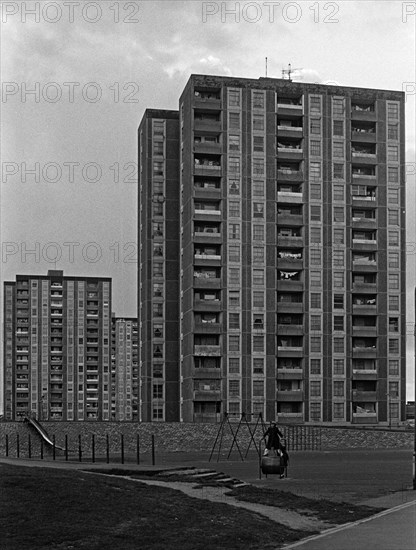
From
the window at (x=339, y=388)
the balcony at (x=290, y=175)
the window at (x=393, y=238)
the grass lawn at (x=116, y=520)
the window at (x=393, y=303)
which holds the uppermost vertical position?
the balcony at (x=290, y=175)

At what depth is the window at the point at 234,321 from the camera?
357 feet

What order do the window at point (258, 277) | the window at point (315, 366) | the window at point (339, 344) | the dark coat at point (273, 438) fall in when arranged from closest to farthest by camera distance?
the dark coat at point (273, 438)
the window at point (315, 366)
the window at point (258, 277)
the window at point (339, 344)

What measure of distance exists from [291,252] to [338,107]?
1819 cm

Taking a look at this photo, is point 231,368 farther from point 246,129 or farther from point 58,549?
point 58,549

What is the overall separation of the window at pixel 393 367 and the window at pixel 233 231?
23613 millimetres

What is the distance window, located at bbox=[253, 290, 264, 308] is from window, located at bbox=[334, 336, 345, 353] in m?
9.75

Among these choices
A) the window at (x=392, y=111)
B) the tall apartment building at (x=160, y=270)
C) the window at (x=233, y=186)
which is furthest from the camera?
the tall apartment building at (x=160, y=270)

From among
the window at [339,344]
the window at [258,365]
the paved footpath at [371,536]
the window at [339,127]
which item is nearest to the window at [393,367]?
the window at [339,344]

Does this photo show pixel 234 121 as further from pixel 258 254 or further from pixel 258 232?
pixel 258 254

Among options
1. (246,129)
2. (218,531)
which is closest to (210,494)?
(218,531)

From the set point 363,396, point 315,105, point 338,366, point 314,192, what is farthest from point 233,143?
point 363,396

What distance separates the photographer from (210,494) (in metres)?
29.1

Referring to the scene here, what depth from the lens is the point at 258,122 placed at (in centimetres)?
11156

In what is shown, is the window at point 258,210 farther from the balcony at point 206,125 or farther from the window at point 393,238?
the window at point 393,238
